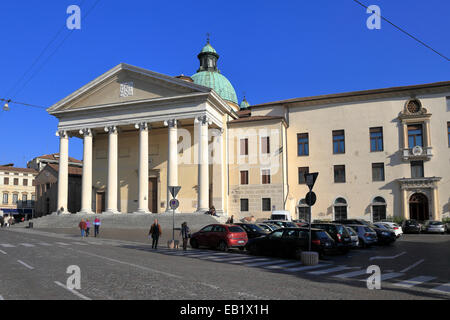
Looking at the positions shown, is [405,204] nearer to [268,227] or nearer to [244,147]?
[244,147]

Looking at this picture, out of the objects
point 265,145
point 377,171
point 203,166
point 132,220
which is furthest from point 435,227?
point 132,220

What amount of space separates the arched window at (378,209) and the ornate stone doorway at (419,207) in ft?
7.84

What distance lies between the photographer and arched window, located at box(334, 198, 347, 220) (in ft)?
136

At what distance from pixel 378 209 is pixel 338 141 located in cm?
783

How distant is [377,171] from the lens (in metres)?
40.8

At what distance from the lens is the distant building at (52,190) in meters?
54.4

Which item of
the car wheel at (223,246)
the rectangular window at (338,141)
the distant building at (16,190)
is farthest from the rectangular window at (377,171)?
the distant building at (16,190)

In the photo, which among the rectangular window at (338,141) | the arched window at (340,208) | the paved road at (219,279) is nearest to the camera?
the paved road at (219,279)

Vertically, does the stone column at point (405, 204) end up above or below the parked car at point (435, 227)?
above

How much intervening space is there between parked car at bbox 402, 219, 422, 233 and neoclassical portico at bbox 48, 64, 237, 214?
1734cm

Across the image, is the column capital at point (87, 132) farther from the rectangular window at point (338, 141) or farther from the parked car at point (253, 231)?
the parked car at point (253, 231)

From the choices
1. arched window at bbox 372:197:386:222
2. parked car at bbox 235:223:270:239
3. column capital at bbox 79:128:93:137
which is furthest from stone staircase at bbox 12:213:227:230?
arched window at bbox 372:197:386:222

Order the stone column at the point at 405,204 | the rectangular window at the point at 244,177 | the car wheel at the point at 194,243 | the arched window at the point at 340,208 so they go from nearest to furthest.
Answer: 1. the car wheel at the point at 194,243
2. the stone column at the point at 405,204
3. the arched window at the point at 340,208
4. the rectangular window at the point at 244,177
